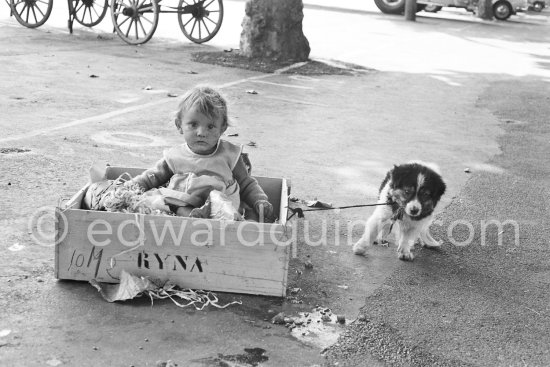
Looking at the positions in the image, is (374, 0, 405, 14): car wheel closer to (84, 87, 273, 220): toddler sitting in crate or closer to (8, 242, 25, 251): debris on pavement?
(84, 87, 273, 220): toddler sitting in crate

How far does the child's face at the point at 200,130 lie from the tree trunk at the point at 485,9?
77.7 feet

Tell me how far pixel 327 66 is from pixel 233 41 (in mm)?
2744

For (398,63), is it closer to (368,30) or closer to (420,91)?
(420,91)

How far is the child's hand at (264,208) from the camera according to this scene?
4270 mm

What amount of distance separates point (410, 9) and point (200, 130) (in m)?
19.8

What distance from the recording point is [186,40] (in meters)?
14.1

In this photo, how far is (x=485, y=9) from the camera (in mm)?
26219

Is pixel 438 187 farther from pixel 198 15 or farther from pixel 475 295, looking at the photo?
pixel 198 15

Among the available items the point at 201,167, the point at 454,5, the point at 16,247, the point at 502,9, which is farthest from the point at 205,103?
the point at 502,9

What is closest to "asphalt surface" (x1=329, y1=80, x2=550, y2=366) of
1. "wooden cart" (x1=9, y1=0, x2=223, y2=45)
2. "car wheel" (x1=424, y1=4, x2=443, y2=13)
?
"wooden cart" (x1=9, y1=0, x2=223, y2=45)

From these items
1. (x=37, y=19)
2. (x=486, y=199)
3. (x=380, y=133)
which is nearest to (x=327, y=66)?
(x=380, y=133)

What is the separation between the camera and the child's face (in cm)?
419

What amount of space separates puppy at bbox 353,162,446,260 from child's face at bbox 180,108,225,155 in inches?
42.5

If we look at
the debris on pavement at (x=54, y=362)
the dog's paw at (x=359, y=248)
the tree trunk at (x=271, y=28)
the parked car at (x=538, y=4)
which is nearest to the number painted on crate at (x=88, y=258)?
the debris on pavement at (x=54, y=362)
